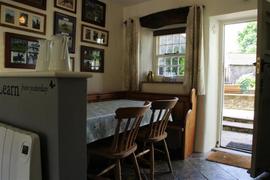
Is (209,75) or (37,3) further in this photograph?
(209,75)

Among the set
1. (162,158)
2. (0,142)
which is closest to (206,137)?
(162,158)

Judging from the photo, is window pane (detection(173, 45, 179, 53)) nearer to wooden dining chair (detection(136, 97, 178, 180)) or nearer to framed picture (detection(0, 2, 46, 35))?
wooden dining chair (detection(136, 97, 178, 180))

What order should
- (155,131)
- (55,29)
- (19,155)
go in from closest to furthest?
(19,155), (155,131), (55,29)

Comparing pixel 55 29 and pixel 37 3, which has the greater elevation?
pixel 37 3

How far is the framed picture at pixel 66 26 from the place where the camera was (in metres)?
2.86

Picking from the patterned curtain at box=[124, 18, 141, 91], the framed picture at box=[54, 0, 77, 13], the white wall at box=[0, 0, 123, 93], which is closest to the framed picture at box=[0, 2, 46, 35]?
the framed picture at box=[54, 0, 77, 13]

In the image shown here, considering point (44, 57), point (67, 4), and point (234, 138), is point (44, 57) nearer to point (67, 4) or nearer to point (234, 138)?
point (67, 4)

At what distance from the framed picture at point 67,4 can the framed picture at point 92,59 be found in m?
0.53

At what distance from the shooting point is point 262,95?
238 centimetres

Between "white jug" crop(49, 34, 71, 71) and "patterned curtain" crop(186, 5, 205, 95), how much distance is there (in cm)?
214

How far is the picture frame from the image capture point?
3.25 m

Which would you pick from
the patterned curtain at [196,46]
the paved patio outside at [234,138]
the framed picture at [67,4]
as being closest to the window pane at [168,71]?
the patterned curtain at [196,46]

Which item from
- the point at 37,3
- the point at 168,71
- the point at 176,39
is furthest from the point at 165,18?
the point at 37,3

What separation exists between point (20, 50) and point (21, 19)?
346mm
